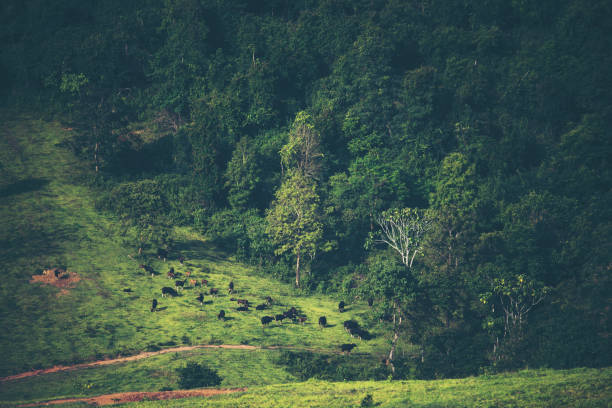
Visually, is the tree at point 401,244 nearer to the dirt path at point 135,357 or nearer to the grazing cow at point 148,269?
the dirt path at point 135,357

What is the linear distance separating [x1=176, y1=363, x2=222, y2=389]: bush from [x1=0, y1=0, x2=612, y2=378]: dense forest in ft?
53.6

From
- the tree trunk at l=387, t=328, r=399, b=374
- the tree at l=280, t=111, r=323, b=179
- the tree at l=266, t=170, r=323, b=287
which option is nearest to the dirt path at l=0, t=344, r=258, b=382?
the tree trunk at l=387, t=328, r=399, b=374

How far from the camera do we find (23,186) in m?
78.6

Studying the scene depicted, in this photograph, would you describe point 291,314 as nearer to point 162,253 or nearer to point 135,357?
→ point 162,253

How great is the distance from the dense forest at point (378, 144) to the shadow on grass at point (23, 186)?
665cm

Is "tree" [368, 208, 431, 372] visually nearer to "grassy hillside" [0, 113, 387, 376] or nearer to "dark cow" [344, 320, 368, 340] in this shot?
"dark cow" [344, 320, 368, 340]

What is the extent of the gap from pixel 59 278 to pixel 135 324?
1001 cm

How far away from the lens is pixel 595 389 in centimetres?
Result: 4516

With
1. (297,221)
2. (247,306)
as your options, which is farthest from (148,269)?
(297,221)

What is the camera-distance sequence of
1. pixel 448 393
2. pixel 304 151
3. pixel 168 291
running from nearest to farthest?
pixel 448 393 < pixel 168 291 < pixel 304 151

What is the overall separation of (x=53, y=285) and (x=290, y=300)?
76.7 feet

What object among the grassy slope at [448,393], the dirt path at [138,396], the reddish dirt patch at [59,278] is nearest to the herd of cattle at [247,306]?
the reddish dirt patch at [59,278]

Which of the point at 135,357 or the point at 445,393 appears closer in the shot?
the point at 445,393

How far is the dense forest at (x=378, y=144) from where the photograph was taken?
63.9 metres
